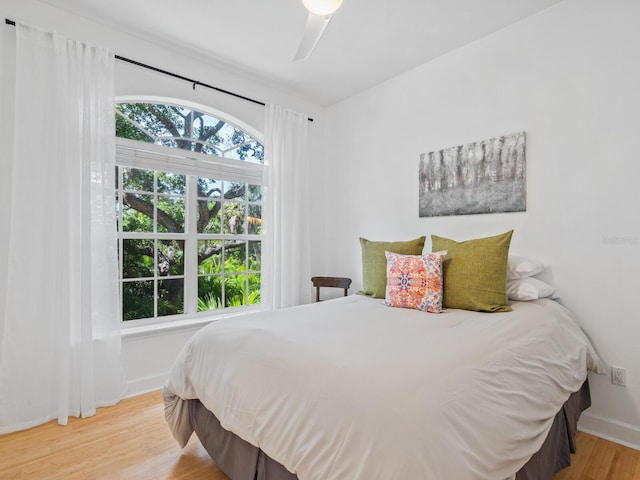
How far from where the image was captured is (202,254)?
3127 mm

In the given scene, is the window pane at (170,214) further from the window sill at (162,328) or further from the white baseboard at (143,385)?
the white baseboard at (143,385)

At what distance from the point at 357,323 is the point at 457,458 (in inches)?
35.8

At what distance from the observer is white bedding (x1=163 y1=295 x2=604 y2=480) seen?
0.87m

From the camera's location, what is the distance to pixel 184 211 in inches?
119

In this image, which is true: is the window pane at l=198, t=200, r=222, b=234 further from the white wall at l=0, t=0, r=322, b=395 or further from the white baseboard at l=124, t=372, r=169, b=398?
the white baseboard at l=124, t=372, r=169, b=398

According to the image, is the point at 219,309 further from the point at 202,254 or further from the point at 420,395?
the point at 420,395

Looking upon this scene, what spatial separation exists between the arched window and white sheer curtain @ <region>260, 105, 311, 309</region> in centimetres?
24

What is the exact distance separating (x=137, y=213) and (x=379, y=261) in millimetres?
2029

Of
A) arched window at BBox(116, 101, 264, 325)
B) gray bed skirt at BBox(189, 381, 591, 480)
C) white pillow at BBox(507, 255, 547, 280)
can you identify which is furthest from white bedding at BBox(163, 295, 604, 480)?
arched window at BBox(116, 101, 264, 325)

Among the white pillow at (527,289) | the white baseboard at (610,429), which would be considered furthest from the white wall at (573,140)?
the white pillow at (527,289)

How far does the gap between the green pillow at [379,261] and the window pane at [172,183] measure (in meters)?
1.75

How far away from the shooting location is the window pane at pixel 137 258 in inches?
107

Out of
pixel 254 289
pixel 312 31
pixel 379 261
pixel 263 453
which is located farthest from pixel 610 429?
pixel 254 289

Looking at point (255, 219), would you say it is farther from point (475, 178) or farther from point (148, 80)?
point (475, 178)
